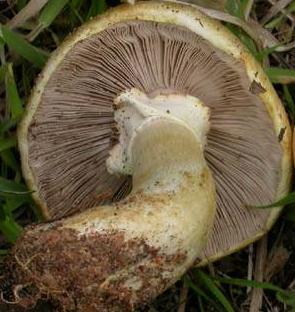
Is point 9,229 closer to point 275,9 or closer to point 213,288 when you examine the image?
point 213,288

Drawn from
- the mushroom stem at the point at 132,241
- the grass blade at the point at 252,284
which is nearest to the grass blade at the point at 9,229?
the mushroom stem at the point at 132,241

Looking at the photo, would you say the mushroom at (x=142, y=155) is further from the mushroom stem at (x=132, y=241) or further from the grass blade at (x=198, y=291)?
the grass blade at (x=198, y=291)

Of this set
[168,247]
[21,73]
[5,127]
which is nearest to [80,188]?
[5,127]

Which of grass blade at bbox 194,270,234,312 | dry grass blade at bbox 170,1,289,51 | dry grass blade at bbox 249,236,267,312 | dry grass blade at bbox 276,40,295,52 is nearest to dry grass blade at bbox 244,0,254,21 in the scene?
dry grass blade at bbox 170,1,289,51

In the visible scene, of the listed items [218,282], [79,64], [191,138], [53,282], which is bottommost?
[218,282]

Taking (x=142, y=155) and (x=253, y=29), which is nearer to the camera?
(x=142, y=155)

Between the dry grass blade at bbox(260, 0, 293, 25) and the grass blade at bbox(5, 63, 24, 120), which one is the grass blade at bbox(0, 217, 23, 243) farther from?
the dry grass blade at bbox(260, 0, 293, 25)

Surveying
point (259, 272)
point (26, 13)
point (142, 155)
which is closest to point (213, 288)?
point (259, 272)

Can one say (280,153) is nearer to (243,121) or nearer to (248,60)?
(243,121)
